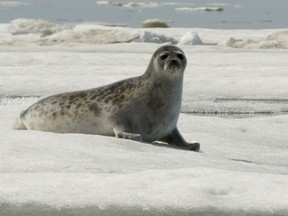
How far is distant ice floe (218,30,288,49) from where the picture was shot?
13258 mm

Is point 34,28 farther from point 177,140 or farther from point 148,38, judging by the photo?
point 177,140

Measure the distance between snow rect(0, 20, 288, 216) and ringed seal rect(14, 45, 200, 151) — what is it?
0.91ft

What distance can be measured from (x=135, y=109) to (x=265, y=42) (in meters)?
7.92

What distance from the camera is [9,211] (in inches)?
143

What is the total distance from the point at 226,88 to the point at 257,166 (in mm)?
3938

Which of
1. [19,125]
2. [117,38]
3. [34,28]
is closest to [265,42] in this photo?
[117,38]

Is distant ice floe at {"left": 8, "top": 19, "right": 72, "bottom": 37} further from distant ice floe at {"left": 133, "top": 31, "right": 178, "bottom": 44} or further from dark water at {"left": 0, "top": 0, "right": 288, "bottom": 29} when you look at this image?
dark water at {"left": 0, "top": 0, "right": 288, "bottom": 29}

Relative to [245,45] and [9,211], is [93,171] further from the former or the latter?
[245,45]

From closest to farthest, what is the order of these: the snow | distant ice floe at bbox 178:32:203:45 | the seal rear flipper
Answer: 1. the snow
2. the seal rear flipper
3. distant ice floe at bbox 178:32:203:45

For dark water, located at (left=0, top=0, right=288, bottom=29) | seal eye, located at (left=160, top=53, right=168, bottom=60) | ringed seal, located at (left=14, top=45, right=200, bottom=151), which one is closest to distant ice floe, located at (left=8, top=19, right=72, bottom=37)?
dark water, located at (left=0, top=0, right=288, bottom=29)

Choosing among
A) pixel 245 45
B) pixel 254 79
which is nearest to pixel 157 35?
pixel 245 45

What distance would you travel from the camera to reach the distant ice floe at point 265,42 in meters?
13.3

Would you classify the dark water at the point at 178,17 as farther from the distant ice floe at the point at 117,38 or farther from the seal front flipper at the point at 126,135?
the seal front flipper at the point at 126,135

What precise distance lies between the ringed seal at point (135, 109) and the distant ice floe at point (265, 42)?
7548 millimetres
